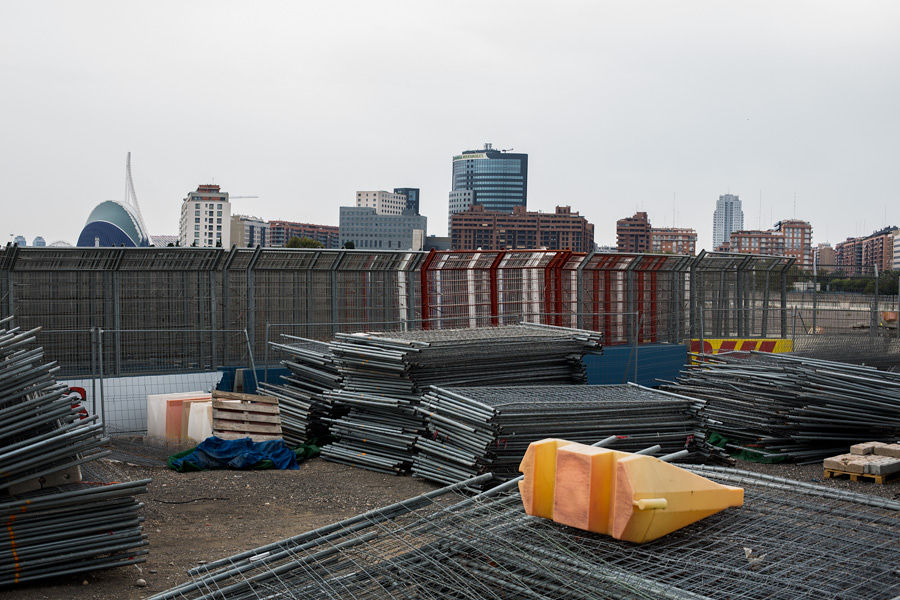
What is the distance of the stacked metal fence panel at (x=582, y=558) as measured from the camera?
5.18 metres

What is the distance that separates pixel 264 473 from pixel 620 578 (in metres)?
7.83

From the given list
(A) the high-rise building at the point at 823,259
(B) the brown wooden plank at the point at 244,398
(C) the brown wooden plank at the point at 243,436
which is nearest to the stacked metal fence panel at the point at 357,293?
(A) the high-rise building at the point at 823,259

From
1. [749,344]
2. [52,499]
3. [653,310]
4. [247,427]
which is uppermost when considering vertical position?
[653,310]

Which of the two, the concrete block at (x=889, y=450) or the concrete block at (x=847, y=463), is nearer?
the concrete block at (x=847, y=463)

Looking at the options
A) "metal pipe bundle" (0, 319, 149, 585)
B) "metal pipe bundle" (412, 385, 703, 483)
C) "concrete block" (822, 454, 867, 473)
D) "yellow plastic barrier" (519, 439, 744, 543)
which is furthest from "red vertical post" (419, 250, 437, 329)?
"yellow plastic barrier" (519, 439, 744, 543)

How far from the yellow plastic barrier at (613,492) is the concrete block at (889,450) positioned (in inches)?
288

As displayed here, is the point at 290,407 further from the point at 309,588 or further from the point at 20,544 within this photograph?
the point at 309,588

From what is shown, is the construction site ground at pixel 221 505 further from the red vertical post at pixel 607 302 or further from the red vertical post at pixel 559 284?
the red vertical post at pixel 607 302

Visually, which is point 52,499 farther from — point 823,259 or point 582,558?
point 823,259

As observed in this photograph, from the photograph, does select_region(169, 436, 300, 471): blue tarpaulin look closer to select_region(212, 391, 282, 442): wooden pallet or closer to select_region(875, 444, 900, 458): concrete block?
select_region(212, 391, 282, 442): wooden pallet

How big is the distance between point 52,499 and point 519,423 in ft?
17.8

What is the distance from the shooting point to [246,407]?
1309cm

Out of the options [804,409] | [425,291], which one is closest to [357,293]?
[425,291]

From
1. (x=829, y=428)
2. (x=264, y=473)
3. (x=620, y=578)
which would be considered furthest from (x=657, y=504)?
(x=829, y=428)
